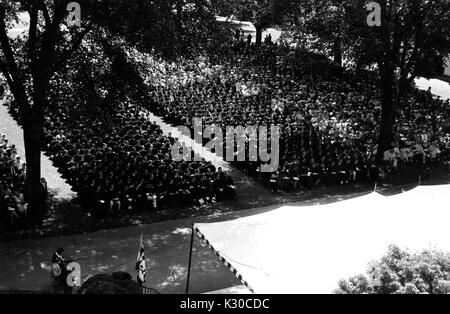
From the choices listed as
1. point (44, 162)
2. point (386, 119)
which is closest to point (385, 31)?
point (386, 119)

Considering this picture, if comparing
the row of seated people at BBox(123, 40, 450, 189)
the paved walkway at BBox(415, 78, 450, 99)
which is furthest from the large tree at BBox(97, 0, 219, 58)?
the paved walkway at BBox(415, 78, 450, 99)

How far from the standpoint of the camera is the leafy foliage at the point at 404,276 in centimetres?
810

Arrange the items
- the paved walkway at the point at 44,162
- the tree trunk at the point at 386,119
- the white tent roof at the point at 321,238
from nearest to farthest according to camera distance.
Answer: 1. the white tent roof at the point at 321,238
2. the paved walkway at the point at 44,162
3. the tree trunk at the point at 386,119

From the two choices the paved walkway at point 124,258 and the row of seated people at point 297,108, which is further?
the row of seated people at point 297,108

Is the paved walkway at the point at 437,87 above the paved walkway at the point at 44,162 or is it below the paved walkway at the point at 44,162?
above

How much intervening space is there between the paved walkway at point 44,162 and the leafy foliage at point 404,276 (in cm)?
1301

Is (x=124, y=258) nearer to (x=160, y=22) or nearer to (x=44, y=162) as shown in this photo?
(x=160, y=22)

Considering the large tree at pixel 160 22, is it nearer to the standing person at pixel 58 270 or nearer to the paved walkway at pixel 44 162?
the paved walkway at pixel 44 162

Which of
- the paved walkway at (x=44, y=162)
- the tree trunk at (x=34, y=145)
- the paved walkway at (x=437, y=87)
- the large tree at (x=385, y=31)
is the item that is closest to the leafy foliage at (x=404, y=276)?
the tree trunk at (x=34, y=145)

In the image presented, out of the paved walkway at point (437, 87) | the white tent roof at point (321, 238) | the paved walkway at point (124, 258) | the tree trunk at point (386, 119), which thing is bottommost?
the paved walkway at point (124, 258)

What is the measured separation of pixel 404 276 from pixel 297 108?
64.0 ft

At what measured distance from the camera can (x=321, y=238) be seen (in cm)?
1159

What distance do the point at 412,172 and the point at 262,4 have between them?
11559 millimetres

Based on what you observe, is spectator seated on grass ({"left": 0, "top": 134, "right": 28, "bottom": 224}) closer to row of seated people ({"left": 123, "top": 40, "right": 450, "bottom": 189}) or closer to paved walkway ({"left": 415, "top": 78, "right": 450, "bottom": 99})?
row of seated people ({"left": 123, "top": 40, "right": 450, "bottom": 189})
